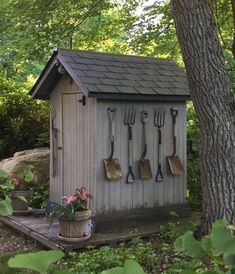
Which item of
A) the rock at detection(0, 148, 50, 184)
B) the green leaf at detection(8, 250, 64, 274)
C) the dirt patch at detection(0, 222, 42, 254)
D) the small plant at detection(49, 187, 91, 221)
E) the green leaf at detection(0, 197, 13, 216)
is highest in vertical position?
the green leaf at detection(8, 250, 64, 274)

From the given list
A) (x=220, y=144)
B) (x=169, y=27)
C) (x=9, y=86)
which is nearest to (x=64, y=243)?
(x=220, y=144)

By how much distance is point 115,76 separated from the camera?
6.84m

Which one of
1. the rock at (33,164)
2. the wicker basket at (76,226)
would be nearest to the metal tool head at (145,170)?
the wicker basket at (76,226)

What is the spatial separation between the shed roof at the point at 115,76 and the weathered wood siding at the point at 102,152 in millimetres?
213

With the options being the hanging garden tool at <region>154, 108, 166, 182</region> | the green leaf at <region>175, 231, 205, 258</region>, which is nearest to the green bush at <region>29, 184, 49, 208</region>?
the hanging garden tool at <region>154, 108, 166, 182</region>

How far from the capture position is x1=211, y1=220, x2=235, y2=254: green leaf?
811 millimetres

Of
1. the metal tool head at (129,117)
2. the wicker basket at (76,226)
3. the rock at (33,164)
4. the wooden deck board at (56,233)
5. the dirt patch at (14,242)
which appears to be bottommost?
the dirt patch at (14,242)

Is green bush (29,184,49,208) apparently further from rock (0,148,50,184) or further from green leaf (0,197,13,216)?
green leaf (0,197,13,216)

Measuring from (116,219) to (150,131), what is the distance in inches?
56.8

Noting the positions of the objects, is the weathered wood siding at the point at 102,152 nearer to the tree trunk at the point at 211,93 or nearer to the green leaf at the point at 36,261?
the tree trunk at the point at 211,93

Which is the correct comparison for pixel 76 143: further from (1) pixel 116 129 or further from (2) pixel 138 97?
(2) pixel 138 97

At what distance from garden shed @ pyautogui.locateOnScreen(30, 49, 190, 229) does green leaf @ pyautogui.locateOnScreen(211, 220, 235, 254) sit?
5386mm

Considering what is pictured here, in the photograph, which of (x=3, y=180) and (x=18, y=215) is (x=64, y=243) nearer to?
(x=18, y=215)

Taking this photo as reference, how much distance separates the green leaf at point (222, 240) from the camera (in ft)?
2.66
